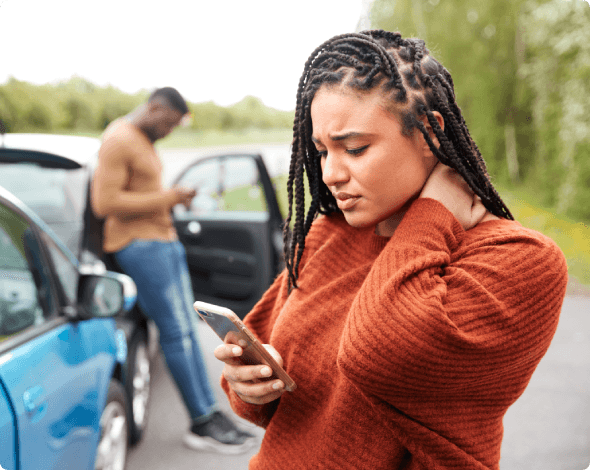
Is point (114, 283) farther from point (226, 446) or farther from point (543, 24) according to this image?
point (543, 24)

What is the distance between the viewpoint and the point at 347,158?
0.91 metres

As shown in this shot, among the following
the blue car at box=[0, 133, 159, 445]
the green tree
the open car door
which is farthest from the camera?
the green tree

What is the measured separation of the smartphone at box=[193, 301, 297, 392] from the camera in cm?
90

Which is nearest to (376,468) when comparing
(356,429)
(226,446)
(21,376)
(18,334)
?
(356,429)

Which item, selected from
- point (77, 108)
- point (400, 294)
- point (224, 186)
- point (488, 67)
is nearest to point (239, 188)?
point (224, 186)

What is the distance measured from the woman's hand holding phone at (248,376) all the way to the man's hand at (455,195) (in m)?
0.46

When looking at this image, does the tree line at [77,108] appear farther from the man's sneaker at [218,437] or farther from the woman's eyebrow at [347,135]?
the woman's eyebrow at [347,135]

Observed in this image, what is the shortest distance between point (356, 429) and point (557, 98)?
782 cm

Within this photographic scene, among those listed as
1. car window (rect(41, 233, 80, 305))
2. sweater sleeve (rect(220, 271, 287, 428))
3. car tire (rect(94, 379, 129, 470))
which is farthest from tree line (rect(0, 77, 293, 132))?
sweater sleeve (rect(220, 271, 287, 428))

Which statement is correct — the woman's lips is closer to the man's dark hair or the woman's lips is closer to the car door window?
the man's dark hair

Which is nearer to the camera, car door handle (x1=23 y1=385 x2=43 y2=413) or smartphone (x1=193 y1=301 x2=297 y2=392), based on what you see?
smartphone (x1=193 y1=301 x2=297 y2=392)

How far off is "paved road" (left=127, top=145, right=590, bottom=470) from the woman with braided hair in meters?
1.29

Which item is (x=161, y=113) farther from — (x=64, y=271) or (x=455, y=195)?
(x=455, y=195)

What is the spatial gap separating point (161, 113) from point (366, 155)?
7.93 ft
